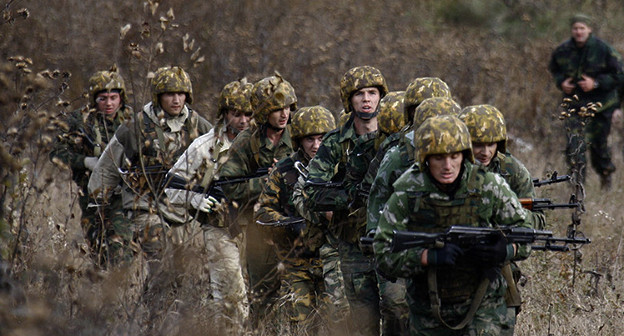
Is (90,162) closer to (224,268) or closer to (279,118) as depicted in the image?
(224,268)

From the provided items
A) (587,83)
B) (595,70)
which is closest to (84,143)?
(587,83)

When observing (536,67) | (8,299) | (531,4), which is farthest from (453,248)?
(531,4)

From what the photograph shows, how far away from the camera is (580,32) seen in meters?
12.5

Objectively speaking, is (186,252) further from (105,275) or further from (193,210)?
(193,210)

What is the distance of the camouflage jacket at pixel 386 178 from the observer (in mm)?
6020

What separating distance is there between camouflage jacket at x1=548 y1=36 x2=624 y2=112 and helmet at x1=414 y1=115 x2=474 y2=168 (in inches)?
Answer: 301

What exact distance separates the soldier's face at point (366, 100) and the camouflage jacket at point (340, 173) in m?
0.20

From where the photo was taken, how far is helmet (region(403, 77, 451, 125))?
22.4ft

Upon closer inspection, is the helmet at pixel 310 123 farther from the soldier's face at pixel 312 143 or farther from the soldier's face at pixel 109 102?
the soldier's face at pixel 109 102

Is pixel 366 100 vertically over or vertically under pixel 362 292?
over

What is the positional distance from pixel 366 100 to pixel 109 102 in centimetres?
346

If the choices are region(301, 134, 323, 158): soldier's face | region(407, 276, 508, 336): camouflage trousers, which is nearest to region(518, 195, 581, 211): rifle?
region(407, 276, 508, 336): camouflage trousers

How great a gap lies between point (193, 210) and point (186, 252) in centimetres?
289

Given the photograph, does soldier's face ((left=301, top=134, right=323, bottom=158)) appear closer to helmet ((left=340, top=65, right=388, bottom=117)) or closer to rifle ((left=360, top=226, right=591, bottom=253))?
helmet ((left=340, top=65, right=388, bottom=117))
